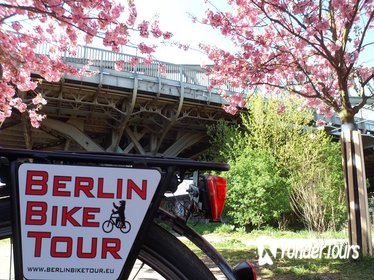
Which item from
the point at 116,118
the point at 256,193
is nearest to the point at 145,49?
the point at 256,193

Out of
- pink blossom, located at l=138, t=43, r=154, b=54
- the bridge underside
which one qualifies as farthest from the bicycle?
the bridge underside

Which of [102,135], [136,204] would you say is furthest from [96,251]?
[102,135]

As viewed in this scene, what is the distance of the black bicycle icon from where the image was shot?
190 centimetres

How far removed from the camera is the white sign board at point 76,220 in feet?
6.08

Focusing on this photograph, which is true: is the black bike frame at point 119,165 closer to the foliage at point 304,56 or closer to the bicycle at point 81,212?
the bicycle at point 81,212

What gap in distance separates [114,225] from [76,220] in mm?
172

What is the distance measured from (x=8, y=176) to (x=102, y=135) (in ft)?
97.8

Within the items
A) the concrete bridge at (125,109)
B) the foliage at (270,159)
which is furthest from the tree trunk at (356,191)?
the concrete bridge at (125,109)

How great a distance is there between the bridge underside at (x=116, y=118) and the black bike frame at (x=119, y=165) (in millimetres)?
21111

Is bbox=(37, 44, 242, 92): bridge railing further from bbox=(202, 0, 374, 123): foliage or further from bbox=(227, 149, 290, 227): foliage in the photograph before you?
bbox=(202, 0, 374, 123): foliage

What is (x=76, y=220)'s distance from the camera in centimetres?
188

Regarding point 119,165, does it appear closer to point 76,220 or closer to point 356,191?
point 76,220

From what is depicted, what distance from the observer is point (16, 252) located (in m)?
1.85

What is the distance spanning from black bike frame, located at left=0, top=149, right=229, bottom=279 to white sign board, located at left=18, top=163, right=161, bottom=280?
3cm
